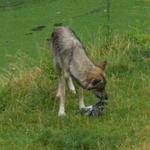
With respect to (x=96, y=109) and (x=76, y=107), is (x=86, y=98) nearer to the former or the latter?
(x=76, y=107)

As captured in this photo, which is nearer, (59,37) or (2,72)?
(59,37)

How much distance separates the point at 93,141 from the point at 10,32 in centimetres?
687

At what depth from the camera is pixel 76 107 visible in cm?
763

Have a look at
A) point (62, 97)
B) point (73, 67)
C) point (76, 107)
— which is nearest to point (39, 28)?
point (76, 107)

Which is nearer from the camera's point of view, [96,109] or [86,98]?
[96,109]

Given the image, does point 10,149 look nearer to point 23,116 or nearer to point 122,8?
point 23,116

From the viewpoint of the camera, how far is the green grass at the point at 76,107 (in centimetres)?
647

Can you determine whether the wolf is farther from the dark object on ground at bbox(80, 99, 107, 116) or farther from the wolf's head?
the dark object on ground at bbox(80, 99, 107, 116)

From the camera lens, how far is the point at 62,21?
1296 centimetres

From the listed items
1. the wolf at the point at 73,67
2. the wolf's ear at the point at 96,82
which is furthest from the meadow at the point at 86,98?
the wolf's ear at the point at 96,82

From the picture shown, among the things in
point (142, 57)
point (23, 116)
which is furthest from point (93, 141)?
point (142, 57)

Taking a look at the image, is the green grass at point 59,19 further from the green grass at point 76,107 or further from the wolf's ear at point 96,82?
the wolf's ear at point 96,82

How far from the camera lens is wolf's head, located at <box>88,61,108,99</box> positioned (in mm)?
6844

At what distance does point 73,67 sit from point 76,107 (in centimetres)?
59
